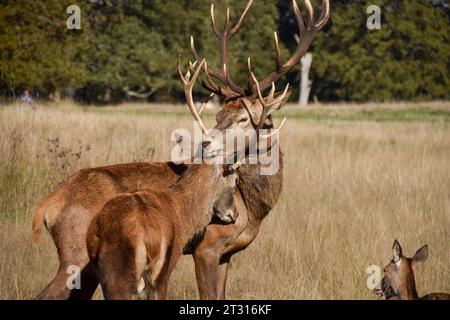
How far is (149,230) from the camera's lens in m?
4.22

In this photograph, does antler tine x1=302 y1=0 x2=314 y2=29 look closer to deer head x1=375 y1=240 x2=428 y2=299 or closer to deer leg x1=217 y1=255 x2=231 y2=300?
deer leg x1=217 y1=255 x2=231 y2=300

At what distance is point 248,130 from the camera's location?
20.4 ft

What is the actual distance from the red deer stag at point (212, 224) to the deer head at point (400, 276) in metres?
1.25

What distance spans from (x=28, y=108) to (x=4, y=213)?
3.00m

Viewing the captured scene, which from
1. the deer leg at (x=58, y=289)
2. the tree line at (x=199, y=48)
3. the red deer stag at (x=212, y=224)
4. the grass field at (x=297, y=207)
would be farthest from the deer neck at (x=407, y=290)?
the tree line at (x=199, y=48)

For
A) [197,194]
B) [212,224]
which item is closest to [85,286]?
[197,194]

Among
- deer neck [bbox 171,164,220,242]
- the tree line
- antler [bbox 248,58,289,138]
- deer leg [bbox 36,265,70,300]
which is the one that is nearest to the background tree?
the tree line

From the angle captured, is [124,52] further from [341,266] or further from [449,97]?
[341,266]

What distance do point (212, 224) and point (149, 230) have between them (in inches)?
64.0

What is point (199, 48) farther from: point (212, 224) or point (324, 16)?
point (212, 224)

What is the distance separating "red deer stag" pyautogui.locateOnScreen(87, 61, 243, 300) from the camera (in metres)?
4.06

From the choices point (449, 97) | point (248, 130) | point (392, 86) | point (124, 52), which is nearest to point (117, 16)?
point (124, 52)

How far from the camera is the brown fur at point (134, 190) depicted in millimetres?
5098

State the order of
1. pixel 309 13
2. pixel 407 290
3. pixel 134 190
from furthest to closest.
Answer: pixel 309 13
pixel 134 190
pixel 407 290
